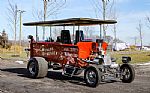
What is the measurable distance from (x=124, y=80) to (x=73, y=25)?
3.58m

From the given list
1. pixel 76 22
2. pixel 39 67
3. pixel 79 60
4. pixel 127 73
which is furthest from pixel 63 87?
pixel 76 22

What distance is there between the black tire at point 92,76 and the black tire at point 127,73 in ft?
5.80

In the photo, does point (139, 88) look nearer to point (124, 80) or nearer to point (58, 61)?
point (124, 80)

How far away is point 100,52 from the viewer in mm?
12805

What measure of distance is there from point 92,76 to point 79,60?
A: 1.17m

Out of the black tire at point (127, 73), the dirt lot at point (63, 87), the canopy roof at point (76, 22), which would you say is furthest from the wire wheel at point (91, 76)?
the canopy roof at point (76, 22)

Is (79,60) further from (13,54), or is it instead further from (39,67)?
(13,54)

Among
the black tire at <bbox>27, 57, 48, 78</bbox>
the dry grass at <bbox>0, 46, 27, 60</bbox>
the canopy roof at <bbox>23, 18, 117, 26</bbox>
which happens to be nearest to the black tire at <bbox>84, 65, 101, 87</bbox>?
the canopy roof at <bbox>23, 18, 117, 26</bbox>

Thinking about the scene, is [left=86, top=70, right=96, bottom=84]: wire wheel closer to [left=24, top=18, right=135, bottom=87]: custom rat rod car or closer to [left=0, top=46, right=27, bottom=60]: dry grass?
[left=24, top=18, right=135, bottom=87]: custom rat rod car

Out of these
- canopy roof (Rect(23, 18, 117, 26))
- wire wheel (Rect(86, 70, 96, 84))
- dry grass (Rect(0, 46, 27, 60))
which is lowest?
wire wheel (Rect(86, 70, 96, 84))

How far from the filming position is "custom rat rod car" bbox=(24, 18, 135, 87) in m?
11.9

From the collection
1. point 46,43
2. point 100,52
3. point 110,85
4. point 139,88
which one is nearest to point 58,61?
point 46,43

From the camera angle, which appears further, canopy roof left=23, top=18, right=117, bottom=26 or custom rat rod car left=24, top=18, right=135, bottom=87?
canopy roof left=23, top=18, right=117, bottom=26

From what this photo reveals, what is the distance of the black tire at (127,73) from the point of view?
12.7 meters
